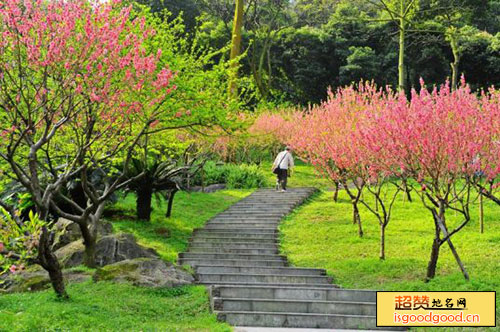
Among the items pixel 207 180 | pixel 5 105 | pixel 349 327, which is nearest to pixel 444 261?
pixel 349 327

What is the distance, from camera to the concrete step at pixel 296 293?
923 centimetres

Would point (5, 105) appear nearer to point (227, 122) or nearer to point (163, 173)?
point (227, 122)

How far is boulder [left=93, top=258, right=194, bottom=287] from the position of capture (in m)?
9.88

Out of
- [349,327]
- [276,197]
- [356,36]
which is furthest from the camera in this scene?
[356,36]

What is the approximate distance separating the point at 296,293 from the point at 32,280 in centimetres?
482

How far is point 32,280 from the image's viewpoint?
10.0 metres

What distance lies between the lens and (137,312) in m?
8.39

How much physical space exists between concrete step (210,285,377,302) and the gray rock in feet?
9.09

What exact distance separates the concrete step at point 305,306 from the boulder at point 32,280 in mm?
3146

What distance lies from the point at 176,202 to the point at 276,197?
404 centimetres

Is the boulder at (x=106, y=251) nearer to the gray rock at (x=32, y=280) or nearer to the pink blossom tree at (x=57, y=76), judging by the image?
the gray rock at (x=32, y=280)

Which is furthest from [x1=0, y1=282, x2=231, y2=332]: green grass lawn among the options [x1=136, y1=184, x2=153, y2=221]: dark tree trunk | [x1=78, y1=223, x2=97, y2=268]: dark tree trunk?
[x1=136, y1=184, x2=153, y2=221]: dark tree trunk

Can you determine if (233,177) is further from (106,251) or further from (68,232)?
(106,251)

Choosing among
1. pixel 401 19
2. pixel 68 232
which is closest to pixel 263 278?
pixel 68 232
